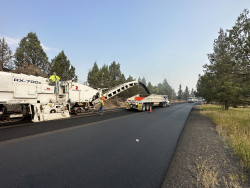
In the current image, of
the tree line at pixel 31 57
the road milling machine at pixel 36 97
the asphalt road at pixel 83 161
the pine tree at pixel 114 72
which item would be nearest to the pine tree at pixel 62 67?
the tree line at pixel 31 57

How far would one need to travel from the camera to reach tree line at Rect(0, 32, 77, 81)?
19809mm

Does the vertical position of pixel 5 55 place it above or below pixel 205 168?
above

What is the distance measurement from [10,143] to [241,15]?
14.4m

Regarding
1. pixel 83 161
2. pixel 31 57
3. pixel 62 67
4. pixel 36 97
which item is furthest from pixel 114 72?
pixel 83 161

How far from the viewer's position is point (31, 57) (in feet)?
87.4

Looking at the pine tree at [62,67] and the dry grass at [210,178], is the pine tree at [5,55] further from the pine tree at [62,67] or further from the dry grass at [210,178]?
the dry grass at [210,178]

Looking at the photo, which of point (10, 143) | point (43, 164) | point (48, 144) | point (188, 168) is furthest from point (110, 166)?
point (10, 143)

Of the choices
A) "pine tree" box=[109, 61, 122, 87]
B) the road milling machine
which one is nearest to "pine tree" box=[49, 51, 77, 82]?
the road milling machine

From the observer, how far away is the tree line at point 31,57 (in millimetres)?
19809

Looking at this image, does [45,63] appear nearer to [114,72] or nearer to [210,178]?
[114,72]

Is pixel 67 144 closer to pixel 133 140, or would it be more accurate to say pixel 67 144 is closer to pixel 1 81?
pixel 133 140

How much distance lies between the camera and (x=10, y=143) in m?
4.14

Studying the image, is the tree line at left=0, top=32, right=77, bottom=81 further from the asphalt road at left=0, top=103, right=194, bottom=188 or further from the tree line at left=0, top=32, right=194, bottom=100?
the asphalt road at left=0, top=103, right=194, bottom=188

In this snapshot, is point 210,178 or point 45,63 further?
point 45,63
